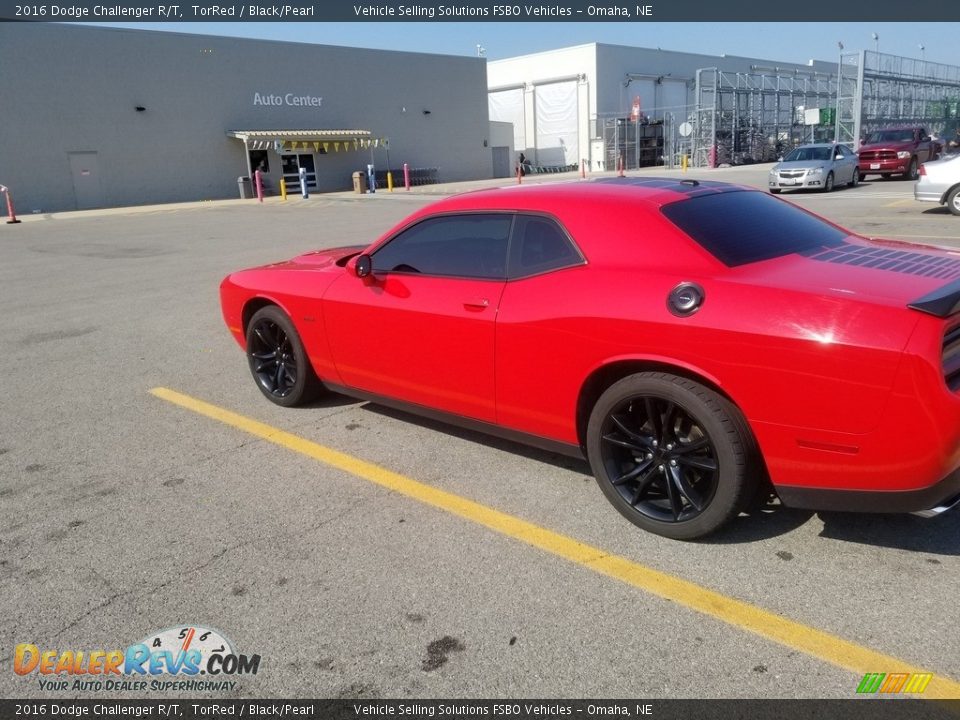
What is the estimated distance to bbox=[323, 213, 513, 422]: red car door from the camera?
12.6ft

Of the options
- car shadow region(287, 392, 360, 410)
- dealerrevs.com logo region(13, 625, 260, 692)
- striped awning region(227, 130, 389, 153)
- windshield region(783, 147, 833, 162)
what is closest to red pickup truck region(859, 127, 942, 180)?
windshield region(783, 147, 833, 162)

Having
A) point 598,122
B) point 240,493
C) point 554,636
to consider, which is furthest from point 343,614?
point 598,122

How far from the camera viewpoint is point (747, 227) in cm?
362

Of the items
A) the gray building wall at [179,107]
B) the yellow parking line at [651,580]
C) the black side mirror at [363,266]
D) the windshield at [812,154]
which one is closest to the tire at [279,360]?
the yellow parking line at [651,580]

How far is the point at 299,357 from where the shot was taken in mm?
5012

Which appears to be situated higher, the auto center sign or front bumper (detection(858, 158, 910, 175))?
the auto center sign

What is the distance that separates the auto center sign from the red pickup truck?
26093 mm

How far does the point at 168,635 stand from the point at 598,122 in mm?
48567

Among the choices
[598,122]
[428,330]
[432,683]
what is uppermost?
[598,122]

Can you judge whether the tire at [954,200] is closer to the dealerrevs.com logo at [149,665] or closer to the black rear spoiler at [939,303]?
the black rear spoiler at [939,303]

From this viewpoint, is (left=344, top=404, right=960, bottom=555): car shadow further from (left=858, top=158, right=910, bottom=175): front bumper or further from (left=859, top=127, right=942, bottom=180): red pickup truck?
(left=859, top=127, right=942, bottom=180): red pickup truck

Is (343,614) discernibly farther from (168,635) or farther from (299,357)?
(299,357)

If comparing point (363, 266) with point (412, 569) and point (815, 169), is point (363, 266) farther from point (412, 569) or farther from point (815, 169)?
point (815, 169)

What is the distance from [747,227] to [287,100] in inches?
1497
